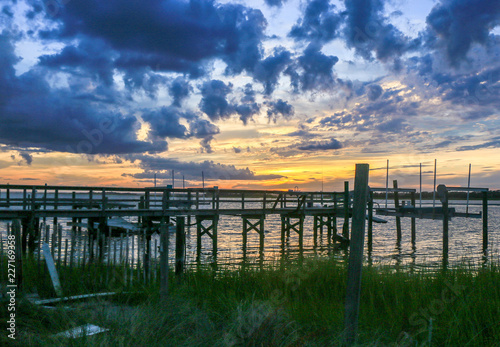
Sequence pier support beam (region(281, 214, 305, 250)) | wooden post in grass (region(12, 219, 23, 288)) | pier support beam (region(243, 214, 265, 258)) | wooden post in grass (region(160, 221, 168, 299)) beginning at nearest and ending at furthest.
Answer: wooden post in grass (region(160, 221, 168, 299)) → wooden post in grass (region(12, 219, 23, 288)) → pier support beam (region(243, 214, 265, 258)) → pier support beam (region(281, 214, 305, 250))

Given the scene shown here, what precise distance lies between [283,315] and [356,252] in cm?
157

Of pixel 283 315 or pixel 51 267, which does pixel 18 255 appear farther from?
pixel 283 315

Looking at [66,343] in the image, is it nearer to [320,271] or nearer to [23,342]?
[23,342]

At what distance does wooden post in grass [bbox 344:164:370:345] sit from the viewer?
513cm

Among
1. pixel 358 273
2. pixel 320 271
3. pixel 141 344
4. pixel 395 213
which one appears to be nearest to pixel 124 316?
pixel 141 344

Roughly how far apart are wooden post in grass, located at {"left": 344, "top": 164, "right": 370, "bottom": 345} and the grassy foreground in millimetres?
231

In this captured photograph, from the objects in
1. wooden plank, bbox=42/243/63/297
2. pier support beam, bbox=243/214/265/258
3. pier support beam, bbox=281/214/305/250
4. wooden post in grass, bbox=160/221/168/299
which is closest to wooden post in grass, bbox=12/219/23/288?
wooden plank, bbox=42/243/63/297

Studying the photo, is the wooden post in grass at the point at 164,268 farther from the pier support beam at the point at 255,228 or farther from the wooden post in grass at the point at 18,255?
the pier support beam at the point at 255,228

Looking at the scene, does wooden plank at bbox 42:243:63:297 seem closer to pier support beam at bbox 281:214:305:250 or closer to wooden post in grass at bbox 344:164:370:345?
wooden post in grass at bbox 344:164:370:345

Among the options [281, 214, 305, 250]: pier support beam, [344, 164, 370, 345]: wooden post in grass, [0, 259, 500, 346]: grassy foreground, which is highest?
[344, 164, 370, 345]: wooden post in grass

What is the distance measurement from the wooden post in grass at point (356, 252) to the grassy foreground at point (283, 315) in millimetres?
231

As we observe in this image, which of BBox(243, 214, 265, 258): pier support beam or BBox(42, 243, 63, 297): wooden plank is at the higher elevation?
BBox(42, 243, 63, 297): wooden plank

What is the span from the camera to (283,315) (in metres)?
5.86

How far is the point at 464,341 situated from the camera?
209 inches
